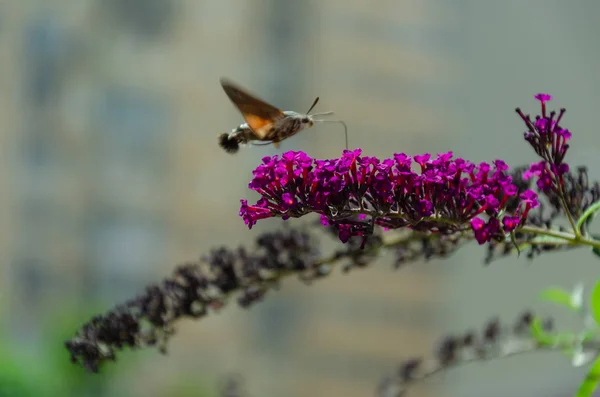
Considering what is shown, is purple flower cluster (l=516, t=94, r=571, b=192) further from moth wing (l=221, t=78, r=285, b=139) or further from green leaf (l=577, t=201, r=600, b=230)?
moth wing (l=221, t=78, r=285, b=139)

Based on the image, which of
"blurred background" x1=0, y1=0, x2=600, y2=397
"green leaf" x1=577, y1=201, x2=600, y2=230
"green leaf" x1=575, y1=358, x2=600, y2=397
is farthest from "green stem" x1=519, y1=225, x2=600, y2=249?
"blurred background" x1=0, y1=0, x2=600, y2=397

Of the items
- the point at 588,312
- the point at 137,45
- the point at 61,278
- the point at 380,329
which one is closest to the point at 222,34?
the point at 137,45

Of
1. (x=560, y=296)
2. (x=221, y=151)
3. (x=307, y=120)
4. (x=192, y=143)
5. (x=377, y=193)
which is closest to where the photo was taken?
(x=377, y=193)

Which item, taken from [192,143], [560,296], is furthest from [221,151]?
[560,296]

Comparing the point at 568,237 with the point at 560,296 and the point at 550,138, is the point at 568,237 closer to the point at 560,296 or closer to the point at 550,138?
the point at 550,138

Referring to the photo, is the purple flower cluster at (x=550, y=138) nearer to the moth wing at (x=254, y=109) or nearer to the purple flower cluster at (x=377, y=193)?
the purple flower cluster at (x=377, y=193)

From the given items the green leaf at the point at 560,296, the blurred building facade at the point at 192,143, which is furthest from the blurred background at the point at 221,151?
the green leaf at the point at 560,296

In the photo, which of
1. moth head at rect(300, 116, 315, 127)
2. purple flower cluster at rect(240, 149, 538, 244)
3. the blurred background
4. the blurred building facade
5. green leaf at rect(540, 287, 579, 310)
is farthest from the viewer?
the blurred building facade
